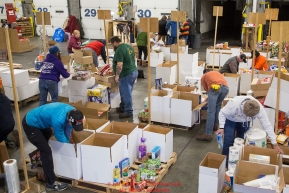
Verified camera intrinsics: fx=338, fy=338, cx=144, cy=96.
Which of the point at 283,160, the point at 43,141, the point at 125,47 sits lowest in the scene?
the point at 283,160

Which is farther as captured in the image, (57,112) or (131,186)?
(131,186)

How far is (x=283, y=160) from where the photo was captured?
420cm

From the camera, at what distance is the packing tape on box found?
4.24 metres

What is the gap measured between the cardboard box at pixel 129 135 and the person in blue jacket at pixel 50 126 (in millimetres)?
753

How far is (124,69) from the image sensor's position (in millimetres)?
6641

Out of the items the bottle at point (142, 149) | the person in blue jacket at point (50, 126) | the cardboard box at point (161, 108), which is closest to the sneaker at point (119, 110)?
the cardboard box at point (161, 108)

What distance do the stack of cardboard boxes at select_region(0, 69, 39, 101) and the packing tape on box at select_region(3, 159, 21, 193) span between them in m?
3.43

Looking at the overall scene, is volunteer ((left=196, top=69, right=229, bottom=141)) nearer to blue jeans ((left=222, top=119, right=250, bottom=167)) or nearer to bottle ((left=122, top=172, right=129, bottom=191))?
blue jeans ((left=222, top=119, right=250, bottom=167))

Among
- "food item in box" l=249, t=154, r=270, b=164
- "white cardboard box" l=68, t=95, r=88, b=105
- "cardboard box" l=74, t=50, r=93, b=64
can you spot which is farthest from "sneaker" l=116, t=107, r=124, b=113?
"food item in box" l=249, t=154, r=270, b=164

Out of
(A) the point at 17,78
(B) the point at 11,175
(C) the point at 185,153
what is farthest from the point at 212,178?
(A) the point at 17,78

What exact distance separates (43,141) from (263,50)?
27.6 ft

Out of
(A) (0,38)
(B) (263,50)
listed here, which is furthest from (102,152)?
(B) (263,50)

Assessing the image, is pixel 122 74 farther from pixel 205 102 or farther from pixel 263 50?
pixel 263 50

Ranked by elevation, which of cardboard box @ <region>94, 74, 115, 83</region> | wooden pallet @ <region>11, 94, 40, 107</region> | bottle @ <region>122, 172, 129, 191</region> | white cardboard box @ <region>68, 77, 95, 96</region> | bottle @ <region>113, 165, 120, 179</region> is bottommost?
bottle @ <region>122, 172, 129, 191</region>
